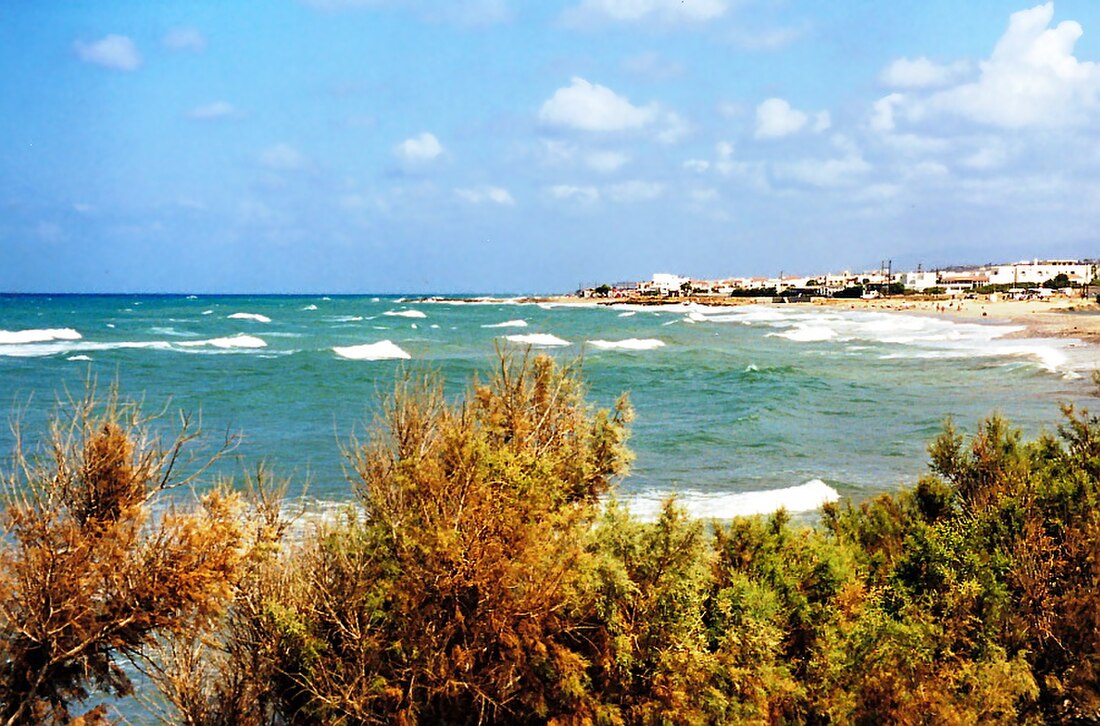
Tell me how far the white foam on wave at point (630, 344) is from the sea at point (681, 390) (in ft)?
0.76

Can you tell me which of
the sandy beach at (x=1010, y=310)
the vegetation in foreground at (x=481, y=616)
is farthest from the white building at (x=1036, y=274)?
the vegetation in foreground at (x=481, y=616)

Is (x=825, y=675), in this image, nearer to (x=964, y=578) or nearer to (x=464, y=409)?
(x=964, y=578)

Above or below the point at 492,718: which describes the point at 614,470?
above

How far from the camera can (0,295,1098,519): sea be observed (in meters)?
22.3

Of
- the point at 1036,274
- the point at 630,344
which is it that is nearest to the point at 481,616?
the point at 630,344

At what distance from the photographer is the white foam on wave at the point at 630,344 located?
67.1 m

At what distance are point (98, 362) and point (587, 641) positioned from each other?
1956 inches

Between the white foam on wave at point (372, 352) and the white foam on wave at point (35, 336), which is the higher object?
the white foam on wave at point (35, 336)

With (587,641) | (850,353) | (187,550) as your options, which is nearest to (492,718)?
(587,641)

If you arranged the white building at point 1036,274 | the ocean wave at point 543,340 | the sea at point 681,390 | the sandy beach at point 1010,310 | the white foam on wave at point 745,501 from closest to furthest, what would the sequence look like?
1. the white foam on wave at point 745,501
2. the sea at point 681,390
3. the sandy beach at point 1010,310
4. the ocean wave at point 543,340
5. the white building at point 1036,274

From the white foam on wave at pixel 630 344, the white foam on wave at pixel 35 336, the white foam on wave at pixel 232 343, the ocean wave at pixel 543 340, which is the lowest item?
the white foam on wave at pixel 630 344

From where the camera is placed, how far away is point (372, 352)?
61062 millimetres

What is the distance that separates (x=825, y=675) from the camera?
29.3 feet

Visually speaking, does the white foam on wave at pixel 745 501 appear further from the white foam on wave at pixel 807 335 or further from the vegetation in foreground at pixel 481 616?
the white foam on wave at pixel 807 335
